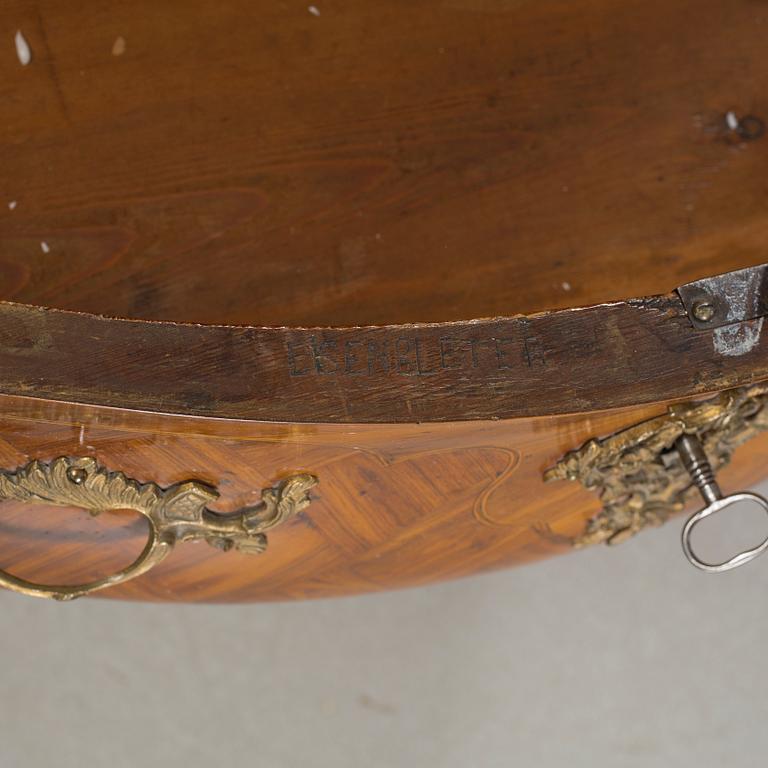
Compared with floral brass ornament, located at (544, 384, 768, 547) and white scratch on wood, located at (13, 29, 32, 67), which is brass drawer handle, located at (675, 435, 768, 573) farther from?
white scratch on wood, located at (13, 29, 32, 67)

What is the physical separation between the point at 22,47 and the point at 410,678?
83 cm

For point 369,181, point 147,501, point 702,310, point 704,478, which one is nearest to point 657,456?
point 704,478

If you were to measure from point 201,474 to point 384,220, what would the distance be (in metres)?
0.63

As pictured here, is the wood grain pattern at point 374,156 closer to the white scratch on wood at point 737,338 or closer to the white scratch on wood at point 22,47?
the white scratch on wood at point 22,47

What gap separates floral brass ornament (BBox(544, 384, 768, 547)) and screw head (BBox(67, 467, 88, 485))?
31cm

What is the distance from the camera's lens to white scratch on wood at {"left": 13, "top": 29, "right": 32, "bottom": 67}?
1.29 meters

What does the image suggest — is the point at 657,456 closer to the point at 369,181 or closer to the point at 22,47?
the point at 369,181

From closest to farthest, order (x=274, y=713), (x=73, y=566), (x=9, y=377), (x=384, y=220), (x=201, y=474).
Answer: (x=9, y=377) → (x=201, y=474) → (x=73, y=566) → (x=384, y=220) → (x=274, y=713)

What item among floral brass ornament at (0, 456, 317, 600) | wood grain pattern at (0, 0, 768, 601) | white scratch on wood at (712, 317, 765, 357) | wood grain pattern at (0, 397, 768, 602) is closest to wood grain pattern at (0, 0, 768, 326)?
wood grain pattern at (0, 0, 768, 601)

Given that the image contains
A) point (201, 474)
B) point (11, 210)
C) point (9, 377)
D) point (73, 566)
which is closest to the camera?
point (9, 377)

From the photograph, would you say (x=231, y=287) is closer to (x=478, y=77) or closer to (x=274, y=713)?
(x=478, y=77)

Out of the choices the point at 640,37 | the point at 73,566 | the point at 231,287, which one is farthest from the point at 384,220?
the point at 73,566

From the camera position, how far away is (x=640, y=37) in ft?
4.84

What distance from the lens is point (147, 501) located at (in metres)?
0.83
